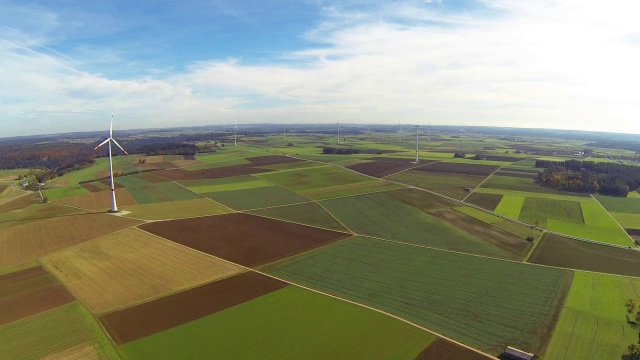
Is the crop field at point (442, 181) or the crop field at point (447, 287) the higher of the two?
the crop field at point (442, 181)

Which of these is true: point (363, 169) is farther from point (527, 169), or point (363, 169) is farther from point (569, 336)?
point (569, 336)

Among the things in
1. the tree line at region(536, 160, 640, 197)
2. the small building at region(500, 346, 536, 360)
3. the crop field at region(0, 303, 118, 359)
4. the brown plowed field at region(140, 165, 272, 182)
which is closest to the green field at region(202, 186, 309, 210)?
the brown plowed field at region(140, 165, 272, 182)

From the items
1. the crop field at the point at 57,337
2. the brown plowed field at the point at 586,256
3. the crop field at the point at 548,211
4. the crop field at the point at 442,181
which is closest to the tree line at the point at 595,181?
the crop field at the point at 548,211

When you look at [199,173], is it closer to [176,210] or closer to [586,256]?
[176,210]

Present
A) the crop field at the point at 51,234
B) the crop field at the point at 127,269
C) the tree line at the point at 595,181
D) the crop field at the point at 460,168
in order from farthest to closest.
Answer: the crop field at the point at 460,168, the tree line at the point at 595,181, the crop field at the point at 51,234, the crop field at the point at 127,269

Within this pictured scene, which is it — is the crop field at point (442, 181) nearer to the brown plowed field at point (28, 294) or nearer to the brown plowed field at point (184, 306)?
the brown plowed field at point (184, 306)

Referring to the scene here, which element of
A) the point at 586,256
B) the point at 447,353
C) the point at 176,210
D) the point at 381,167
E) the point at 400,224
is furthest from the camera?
the point at 381,167

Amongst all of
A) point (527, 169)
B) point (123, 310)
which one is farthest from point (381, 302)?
point (527, 169)

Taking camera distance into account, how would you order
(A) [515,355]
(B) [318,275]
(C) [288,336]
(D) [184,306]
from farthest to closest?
(B) [318,275] → (D) [184,306] → (C) [288,336] → (A) [515,355]

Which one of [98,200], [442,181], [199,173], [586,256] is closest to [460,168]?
[442,181]
